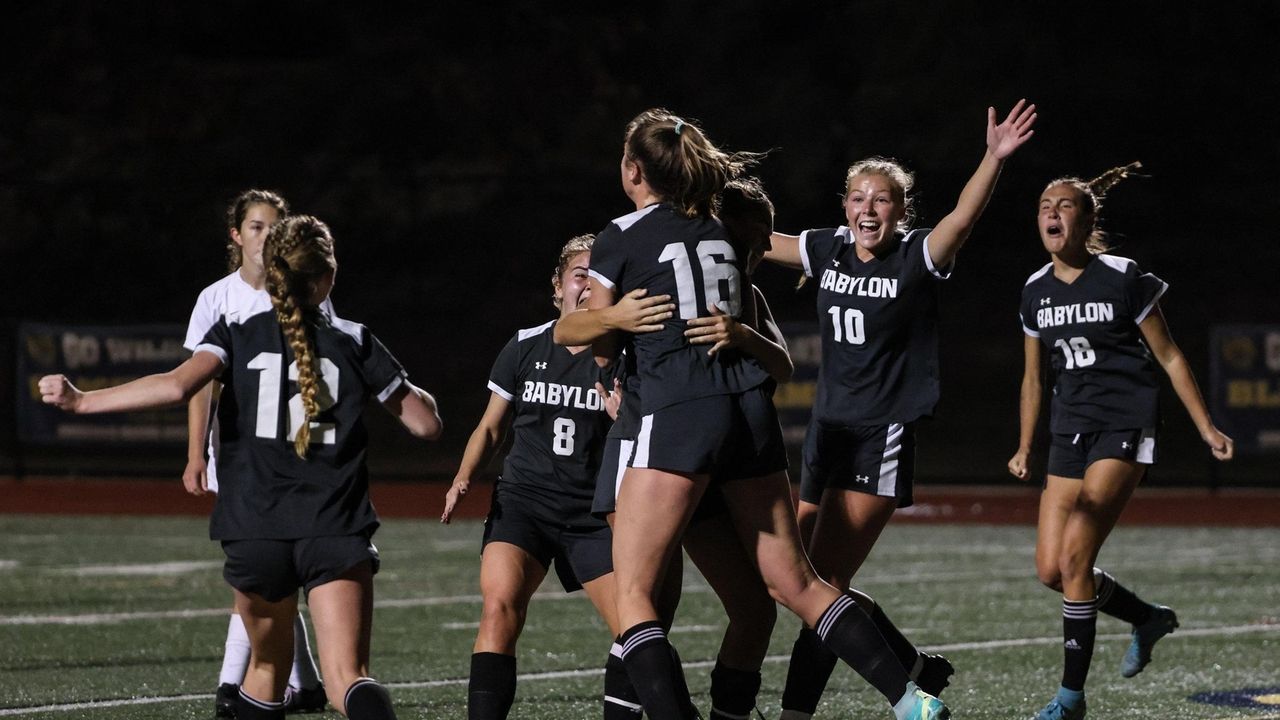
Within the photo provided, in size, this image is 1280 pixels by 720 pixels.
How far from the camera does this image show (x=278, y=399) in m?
4.40

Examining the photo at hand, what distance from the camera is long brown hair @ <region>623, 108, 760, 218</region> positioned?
462 cm

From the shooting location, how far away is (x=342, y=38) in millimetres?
29656

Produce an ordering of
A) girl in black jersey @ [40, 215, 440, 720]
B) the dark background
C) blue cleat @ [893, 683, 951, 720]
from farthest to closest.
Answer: the dark background < blue cleat @ [893, 683, 951, 720] < girl in black jersey @ [40, 215, 440, 720]

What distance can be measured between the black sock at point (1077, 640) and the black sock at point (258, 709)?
9.35 ft

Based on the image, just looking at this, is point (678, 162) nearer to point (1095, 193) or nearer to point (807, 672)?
point (807, 672)

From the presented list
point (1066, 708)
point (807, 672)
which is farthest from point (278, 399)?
point (1066, 708)

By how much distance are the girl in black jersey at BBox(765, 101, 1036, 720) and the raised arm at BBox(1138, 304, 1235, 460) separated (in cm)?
123

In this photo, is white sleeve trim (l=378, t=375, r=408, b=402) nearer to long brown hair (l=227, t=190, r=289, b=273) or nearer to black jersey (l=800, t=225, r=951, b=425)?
black jersey (l=800, t=225, r=951, b=425)

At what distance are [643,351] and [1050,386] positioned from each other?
2.75 m

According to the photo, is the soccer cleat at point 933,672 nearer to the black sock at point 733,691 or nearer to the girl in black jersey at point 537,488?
the black sock at point 733,691

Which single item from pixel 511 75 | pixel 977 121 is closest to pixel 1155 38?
pixel 977 121

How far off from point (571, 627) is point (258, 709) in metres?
4.19

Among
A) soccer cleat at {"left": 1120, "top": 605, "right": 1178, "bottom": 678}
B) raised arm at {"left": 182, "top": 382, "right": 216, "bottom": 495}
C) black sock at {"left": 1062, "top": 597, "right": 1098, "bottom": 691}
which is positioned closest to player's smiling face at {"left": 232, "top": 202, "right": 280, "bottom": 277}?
raised arm at {"left": 182, "top": 382, "right": 216, "bottom": 495}

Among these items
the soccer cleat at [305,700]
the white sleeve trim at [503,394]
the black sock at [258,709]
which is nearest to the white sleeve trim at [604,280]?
the white sleeve trim at [503,394]
